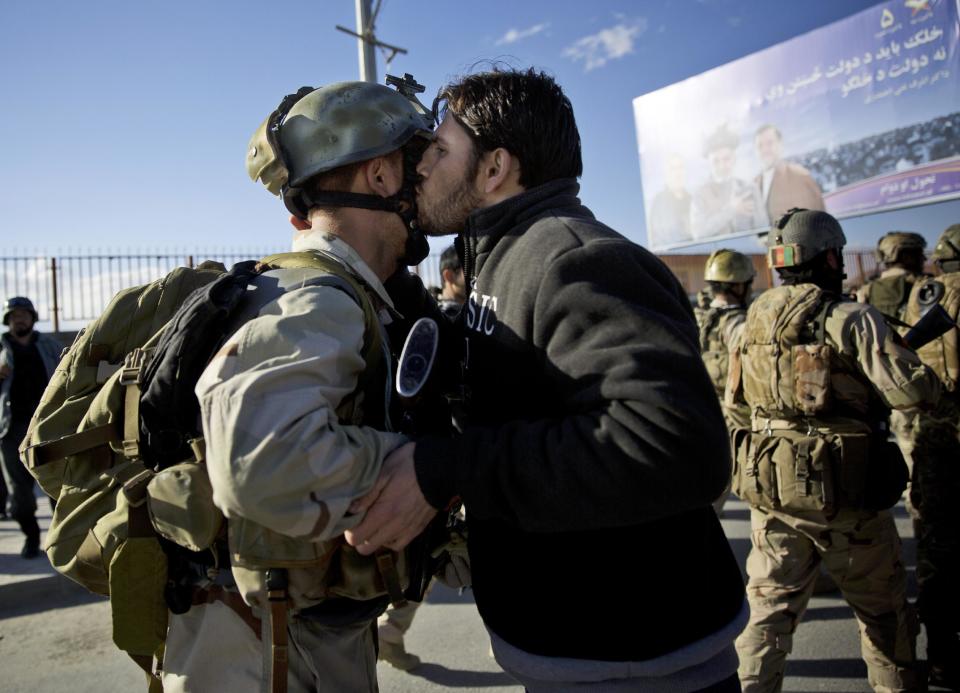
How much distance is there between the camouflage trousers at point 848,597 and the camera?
113 inches

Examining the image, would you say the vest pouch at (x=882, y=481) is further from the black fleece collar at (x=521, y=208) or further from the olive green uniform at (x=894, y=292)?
the olive green uniform at (x=894, y=292)

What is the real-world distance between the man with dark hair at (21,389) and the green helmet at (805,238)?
18.9 feet

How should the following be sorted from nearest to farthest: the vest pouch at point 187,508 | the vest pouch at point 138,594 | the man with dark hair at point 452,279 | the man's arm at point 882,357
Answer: the vest pouch at point 187,508, the vest pouch at point 138,594, the man's arm at point 882,357, the man with dark hair at point 452,279

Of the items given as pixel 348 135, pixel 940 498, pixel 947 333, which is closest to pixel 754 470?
pixel 940 498

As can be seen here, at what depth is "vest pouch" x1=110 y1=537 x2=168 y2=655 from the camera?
1550 millimetres

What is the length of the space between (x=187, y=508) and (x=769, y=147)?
64.8 feet

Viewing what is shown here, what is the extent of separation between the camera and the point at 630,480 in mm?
1203

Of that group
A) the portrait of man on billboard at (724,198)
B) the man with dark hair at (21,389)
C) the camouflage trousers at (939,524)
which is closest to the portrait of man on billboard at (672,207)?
the portrait of man on billboard at (724,198)

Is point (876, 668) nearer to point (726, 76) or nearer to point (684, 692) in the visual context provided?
point (684, 692)

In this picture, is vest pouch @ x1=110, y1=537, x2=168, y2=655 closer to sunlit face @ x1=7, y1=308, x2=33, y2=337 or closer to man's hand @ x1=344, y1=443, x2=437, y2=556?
man's hand @ x1=344, y1=443, x2=437, y2=556

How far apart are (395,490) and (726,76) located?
67.8 ft

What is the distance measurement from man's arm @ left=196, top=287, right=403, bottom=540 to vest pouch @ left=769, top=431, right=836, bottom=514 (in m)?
2.32

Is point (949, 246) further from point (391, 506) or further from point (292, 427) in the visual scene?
point (292, 427)

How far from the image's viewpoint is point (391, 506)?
50.9 inches
